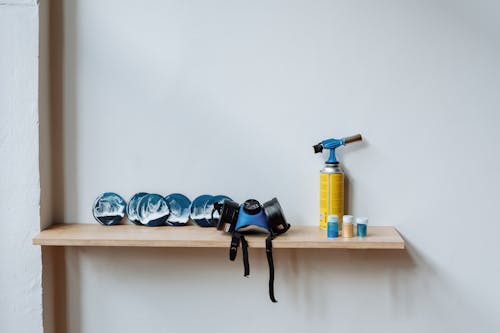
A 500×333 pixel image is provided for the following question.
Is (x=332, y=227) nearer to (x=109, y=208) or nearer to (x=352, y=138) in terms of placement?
(x=352, y=138)

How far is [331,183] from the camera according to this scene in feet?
4.71

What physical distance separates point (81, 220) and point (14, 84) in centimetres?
48

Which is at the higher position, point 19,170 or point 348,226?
point 19,170

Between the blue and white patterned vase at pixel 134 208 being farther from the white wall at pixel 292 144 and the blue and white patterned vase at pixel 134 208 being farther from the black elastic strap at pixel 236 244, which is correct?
the black elastic strap at pixel 236 244

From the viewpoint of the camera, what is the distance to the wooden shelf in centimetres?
133

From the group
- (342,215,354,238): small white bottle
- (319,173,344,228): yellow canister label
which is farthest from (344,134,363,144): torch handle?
(342,215,354,238): small white bottle

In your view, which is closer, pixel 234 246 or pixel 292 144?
pixel 234 246

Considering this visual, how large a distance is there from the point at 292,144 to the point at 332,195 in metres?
0.22

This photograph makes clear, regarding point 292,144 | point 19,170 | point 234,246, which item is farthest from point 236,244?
point 19,170

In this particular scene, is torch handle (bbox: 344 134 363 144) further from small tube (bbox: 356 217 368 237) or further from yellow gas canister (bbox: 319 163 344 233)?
small tube (bbox: 356 217 368 237)

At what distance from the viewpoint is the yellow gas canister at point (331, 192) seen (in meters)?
1.44

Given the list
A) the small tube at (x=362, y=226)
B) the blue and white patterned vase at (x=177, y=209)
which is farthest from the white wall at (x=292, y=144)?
the small tube at (x=362, y=226)

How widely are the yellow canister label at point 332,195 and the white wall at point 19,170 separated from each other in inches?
35.3

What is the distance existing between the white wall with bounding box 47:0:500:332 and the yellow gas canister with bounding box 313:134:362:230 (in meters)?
0.06
